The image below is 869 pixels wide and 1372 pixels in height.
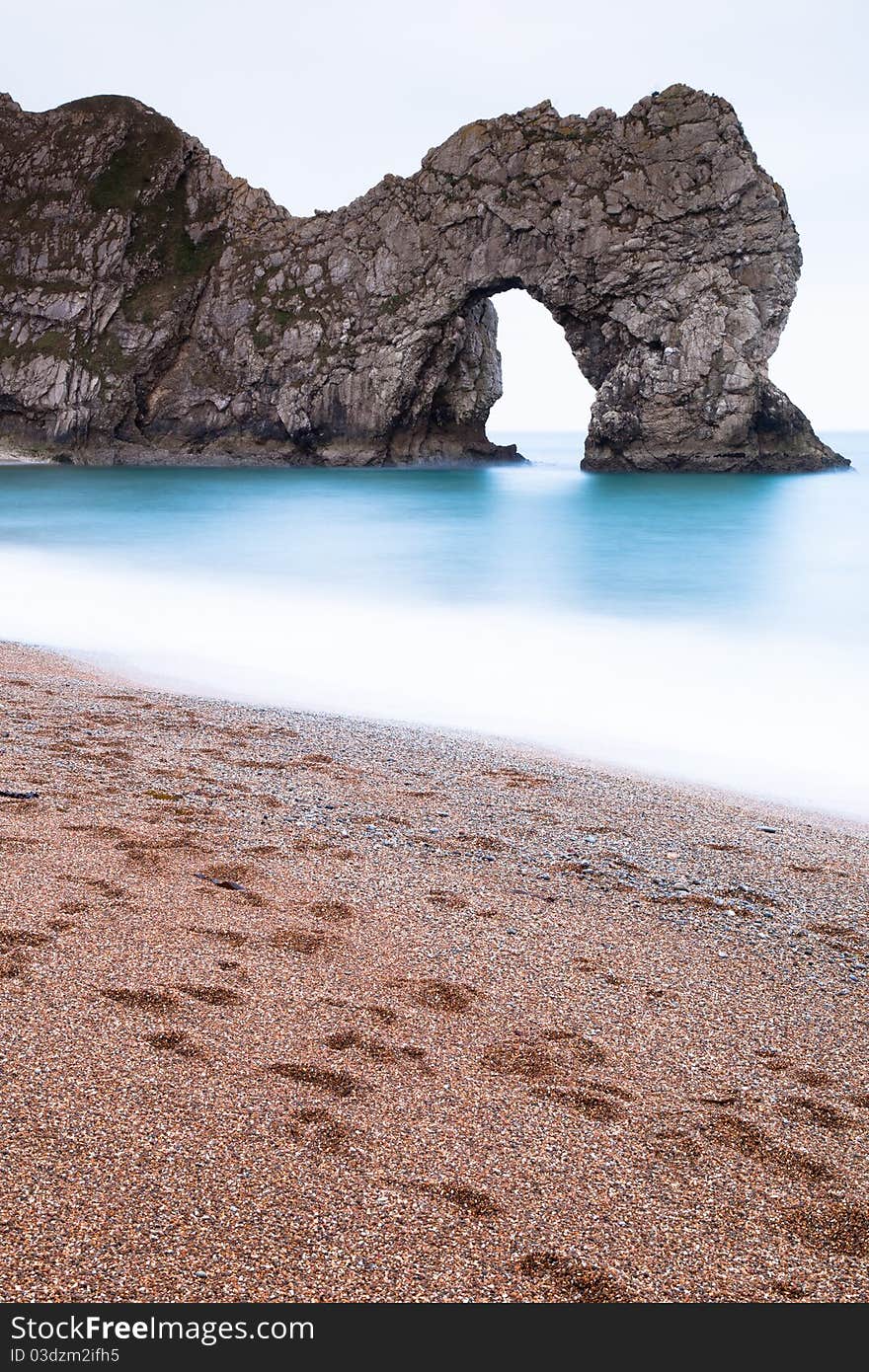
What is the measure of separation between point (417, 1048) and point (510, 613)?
1510cm

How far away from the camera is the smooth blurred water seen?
10883 mm

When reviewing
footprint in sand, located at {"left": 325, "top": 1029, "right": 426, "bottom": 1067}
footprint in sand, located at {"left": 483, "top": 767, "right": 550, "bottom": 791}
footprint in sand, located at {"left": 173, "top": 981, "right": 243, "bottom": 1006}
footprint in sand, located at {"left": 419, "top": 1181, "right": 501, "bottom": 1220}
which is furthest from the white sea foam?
footprint in sand, located at {"left": 419, "top": 1181, "right": 501, "bottom": 1220}

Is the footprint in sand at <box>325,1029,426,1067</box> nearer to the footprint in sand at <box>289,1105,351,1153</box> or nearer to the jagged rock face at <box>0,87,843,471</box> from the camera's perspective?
the footprint in sand at <box>289,1105,351,1153</box>

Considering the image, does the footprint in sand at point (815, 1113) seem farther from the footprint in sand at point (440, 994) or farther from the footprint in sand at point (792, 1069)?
the footprint in sand at point (440, 994)

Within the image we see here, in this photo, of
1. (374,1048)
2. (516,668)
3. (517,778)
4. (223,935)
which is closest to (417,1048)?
(374,1048)

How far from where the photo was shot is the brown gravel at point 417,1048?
265cm

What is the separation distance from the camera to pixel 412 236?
5528cm

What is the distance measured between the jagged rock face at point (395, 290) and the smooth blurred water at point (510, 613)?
15645 mm

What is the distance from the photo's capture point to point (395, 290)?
55.6 metres

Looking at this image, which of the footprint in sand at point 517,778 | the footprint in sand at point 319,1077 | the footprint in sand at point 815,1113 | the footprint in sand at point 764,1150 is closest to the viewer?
the footprint in sand at point 764,1150

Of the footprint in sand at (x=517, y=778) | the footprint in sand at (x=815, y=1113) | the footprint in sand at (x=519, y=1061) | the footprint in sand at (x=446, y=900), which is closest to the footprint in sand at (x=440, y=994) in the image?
the footprint in sand at (x=519, y=1061)

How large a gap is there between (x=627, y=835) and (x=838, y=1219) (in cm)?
367
